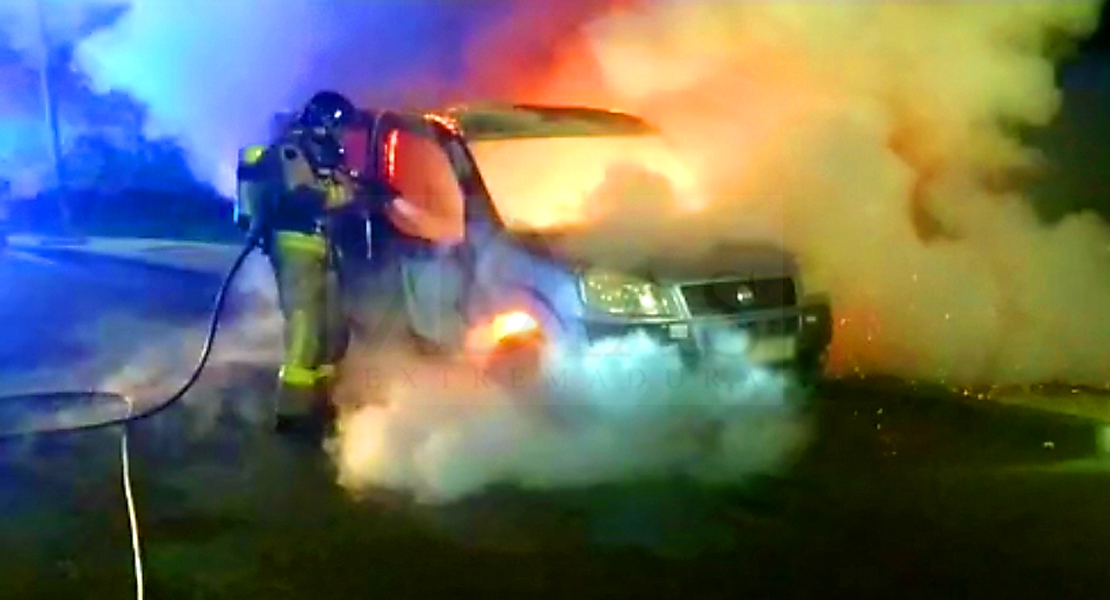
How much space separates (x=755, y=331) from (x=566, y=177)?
136 cm

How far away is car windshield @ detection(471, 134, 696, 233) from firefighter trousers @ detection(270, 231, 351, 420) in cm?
94

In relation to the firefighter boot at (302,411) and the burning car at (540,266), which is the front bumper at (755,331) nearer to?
the burning car at (540,266)

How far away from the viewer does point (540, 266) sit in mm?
6660

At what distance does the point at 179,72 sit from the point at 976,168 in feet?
23.5

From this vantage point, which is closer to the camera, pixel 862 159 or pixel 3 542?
pixel 3 542

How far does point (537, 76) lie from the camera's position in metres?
11.4

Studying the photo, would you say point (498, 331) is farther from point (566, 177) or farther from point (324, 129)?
point (324, 129)

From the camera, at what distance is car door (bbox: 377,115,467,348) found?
7.09 metres

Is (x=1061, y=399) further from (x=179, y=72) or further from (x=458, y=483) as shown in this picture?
(x=179, y=72)

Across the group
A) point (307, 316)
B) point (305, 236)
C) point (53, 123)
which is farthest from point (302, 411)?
point (53, 123)

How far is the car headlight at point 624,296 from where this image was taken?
6543 millimetres

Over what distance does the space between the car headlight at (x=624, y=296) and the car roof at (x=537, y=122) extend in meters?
1.29

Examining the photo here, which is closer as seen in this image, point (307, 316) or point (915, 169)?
point (307, 316)

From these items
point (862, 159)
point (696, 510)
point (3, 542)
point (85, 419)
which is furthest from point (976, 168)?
point (3, 542)
